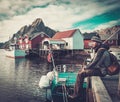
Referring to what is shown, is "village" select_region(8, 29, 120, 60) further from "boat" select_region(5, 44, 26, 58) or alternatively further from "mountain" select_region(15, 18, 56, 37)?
"mountain" select_region(15, 18, 56, 37)

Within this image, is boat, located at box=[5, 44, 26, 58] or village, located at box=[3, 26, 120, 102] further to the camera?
boat, located at box=[5, 44, 26, 58]

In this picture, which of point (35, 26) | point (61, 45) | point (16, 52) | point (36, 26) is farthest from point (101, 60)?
point (16, 52)

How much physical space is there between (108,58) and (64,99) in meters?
1.89

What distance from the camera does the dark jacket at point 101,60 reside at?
2.35 meters

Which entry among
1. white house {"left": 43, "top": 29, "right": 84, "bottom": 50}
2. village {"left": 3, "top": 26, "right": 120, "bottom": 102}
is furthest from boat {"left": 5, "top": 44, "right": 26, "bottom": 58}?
white house {"left": 43, "top": 29, "right": 84, "bottom": 50}

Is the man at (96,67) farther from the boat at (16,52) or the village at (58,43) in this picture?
the boat at (16,52)

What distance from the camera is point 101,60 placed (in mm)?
2363

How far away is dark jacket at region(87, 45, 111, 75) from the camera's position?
2350 mm

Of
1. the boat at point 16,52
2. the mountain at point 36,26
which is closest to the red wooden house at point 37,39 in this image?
the mountain at point 36,26

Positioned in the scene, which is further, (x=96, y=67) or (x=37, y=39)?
(x=37, y=39)

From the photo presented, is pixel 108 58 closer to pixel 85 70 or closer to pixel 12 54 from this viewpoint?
pixel 85 70

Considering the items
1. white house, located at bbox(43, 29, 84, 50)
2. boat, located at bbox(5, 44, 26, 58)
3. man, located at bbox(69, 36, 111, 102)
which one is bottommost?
man, located at bbox(69, 36, 111, 102)

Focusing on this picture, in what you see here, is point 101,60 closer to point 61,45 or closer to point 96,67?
point 96,67

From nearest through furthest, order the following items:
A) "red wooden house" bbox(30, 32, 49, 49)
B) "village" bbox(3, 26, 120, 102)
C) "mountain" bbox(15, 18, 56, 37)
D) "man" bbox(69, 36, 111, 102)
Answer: "man" bbox(69, 36, 111, 102) < "mountain" bbox(15, 18, 56, 37) < "village" bbox(3, 26, 120, 102) < "red wooden house" bbox(30, 32, 49, 49)
